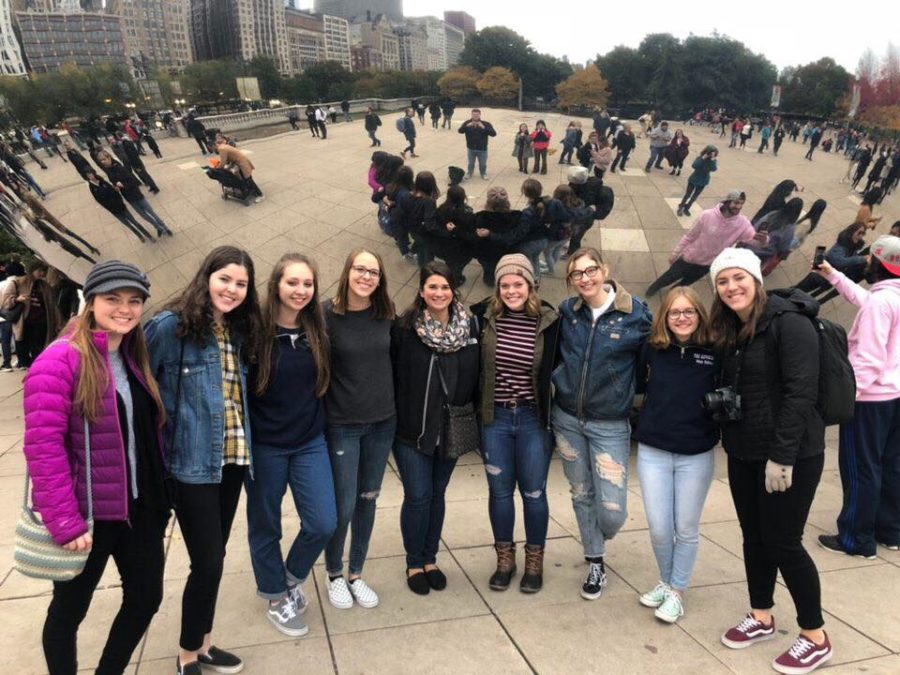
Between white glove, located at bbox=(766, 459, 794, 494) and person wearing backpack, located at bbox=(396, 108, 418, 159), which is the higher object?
person wearing backpack, located at bbox=(396, 108, 418, 159)

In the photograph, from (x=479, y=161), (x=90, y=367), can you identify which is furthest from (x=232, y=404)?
(x=479, y=161)

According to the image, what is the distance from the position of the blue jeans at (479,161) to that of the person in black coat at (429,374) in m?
2.45

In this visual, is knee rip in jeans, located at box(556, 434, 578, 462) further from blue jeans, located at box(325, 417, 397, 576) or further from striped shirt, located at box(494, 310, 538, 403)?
blue jeans, located at box(325, 417, 397, 576)

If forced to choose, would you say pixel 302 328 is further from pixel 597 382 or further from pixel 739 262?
pixel 739 262

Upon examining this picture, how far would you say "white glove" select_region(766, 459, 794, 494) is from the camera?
2.27 m

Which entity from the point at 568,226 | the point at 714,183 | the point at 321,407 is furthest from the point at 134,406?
the point at 714,183

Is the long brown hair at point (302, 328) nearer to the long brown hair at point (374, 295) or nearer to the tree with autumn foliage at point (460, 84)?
the long brown hair at point (374, 295)

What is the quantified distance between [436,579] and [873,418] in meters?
3.02

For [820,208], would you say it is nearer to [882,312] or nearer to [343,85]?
[882,312]

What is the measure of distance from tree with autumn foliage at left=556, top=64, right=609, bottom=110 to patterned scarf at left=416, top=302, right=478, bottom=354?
3938 mm

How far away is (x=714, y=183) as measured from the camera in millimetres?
4941

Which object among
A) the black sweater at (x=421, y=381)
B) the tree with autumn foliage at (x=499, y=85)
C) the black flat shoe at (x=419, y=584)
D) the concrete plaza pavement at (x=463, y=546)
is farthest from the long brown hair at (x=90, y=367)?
A: the tree with autumn foliage at (x=499, y=85)

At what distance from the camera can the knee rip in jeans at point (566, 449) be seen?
2.90 meters

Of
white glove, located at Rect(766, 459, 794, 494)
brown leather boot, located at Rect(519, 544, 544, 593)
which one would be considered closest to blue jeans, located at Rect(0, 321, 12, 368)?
brown leather boot, located at Rect(519, 544, 544, 593)
